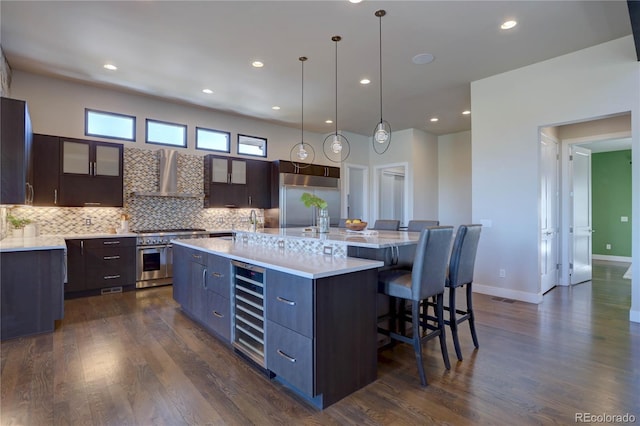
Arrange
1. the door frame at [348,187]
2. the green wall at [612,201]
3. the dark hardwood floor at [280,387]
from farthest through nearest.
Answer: the door frame at [348,187] → the green wall at [612,201] → the dark hardwood floor at [280,387]

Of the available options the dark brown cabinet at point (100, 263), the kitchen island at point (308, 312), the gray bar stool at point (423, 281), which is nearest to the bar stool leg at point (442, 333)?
the gray bar stool at point (423, 281)

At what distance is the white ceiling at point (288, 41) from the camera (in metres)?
3.04

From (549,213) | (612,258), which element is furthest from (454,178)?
(612,258)

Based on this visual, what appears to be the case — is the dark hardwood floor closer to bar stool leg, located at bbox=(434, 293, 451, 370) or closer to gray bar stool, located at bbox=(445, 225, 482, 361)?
bar stool leg, located at bbox=(434, 293, 451, 370)

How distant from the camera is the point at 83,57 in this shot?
4.01m

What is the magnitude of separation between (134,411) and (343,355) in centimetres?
130

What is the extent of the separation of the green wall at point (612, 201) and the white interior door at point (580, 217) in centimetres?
291

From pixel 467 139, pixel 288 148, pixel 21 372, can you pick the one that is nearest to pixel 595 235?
pixel 467 139

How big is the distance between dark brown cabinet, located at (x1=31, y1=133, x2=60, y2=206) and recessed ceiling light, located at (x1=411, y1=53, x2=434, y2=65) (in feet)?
16.1

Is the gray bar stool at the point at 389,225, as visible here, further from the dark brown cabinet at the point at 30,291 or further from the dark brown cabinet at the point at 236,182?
the dark brown cabinet at the point at 30,291

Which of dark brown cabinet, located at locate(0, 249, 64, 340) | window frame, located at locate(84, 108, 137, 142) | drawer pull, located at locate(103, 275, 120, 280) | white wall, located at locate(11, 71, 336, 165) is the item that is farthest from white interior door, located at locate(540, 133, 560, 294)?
window frame, located at locate(84, 108, 137, 142)

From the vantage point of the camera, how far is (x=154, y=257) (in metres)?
5.13

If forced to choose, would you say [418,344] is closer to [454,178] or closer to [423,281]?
[423,281]

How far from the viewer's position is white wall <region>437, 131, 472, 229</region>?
771 cm
